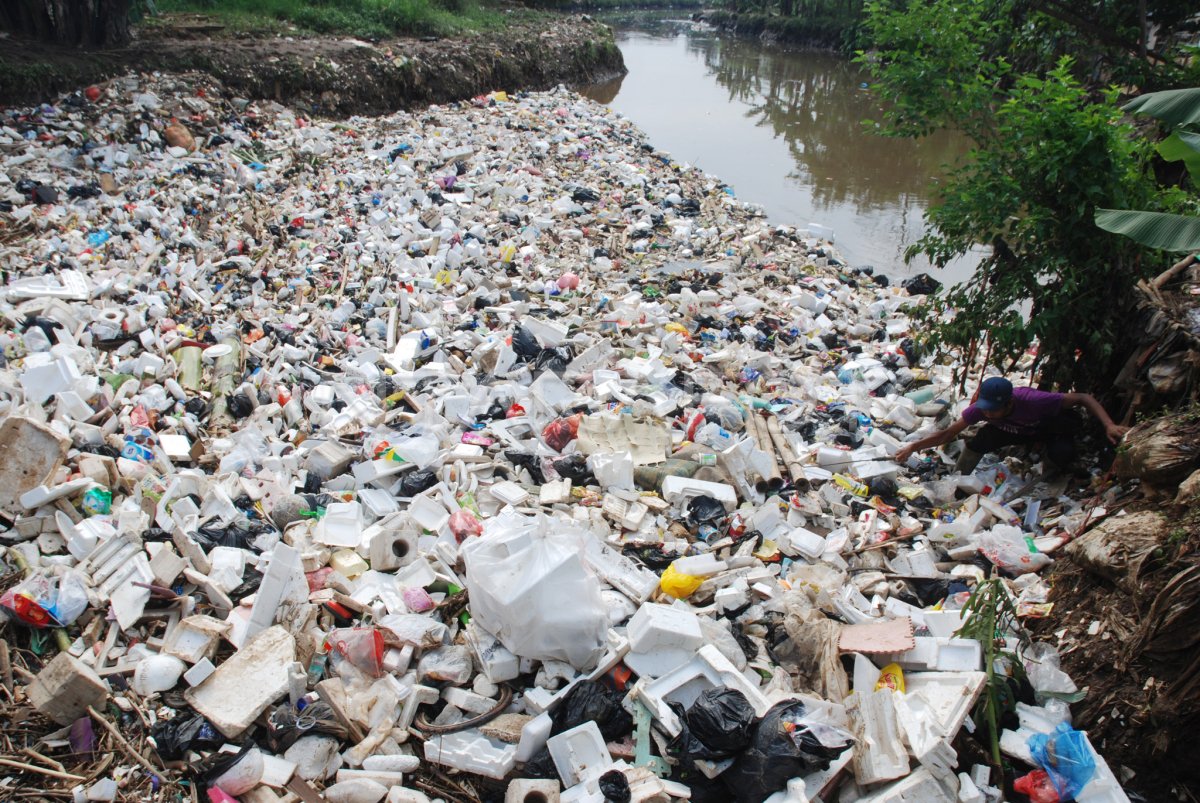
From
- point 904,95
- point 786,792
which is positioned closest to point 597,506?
point 786,792

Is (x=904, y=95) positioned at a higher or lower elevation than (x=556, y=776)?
higher

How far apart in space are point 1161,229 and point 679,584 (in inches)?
89.9

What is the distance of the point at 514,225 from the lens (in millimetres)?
7324

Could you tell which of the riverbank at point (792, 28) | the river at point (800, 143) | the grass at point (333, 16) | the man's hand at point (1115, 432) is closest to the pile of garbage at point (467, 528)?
the man's hand at point (1115, 432)

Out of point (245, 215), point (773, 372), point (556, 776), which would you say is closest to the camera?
point (556, 776)

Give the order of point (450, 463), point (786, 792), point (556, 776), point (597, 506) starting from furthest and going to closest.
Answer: point (450, 463) < point (597, 506) < point (556, 776) < point (786, 792)

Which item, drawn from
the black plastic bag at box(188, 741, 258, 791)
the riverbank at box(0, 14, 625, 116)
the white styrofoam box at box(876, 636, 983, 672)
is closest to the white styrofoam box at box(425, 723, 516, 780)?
the black plastic bag at box(188, 741, 258, 791)

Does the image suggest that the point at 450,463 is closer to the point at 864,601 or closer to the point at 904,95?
the point at 864,601

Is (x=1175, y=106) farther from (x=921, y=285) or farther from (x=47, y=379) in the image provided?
(x=47, y=379)

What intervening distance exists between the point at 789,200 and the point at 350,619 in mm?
9761

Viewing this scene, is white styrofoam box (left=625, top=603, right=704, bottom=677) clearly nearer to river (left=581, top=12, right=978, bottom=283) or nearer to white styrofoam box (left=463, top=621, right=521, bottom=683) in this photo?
white styrofoam box (left=463, top=621, right=521, bottom=683)

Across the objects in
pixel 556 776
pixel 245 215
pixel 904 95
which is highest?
pixel 904 95

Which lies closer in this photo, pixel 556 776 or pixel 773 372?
pixel 556 776

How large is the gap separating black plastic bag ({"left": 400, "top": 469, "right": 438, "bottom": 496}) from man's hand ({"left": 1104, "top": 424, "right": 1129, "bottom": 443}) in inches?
128
